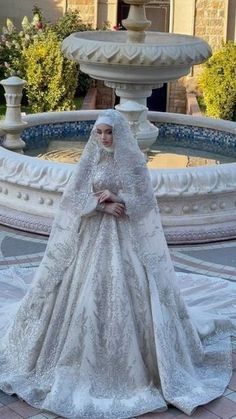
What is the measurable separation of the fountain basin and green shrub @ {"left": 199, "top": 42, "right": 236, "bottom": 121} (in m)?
6.18

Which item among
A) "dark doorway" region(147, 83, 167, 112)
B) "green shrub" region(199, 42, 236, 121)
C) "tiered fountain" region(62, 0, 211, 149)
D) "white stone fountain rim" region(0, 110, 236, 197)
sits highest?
"tiered fountain" region(62, 0, 211, 149)

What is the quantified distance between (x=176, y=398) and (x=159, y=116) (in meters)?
6.66

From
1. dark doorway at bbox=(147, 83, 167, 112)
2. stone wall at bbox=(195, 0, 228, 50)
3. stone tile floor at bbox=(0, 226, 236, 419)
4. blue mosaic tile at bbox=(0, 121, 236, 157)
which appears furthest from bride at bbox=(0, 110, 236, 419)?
dark doorway at bbox=(147, 83, 167, 112)

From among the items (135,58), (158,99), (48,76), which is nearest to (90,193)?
(135,58)

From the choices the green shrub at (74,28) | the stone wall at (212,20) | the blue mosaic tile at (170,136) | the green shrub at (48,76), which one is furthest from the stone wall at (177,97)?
the blue mosaic tile at (170,136)

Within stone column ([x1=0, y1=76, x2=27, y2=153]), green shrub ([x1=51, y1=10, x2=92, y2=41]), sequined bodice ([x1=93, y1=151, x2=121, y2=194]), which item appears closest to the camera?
sequined bodice ([x1=93, y1=151, x2=121, y2=194])

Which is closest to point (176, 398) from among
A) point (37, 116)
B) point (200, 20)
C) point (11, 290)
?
point (11, 290)

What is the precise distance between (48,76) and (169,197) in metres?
6.78

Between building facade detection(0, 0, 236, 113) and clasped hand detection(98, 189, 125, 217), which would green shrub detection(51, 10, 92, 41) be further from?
clasped hand detection(98, 189, 125, 217)

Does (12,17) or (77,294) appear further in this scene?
(12,17)

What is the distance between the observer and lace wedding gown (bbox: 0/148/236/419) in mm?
4676

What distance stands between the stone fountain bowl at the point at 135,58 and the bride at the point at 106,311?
12.3ft

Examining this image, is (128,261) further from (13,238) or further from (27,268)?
(13,238)

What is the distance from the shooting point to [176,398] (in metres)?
4.67
